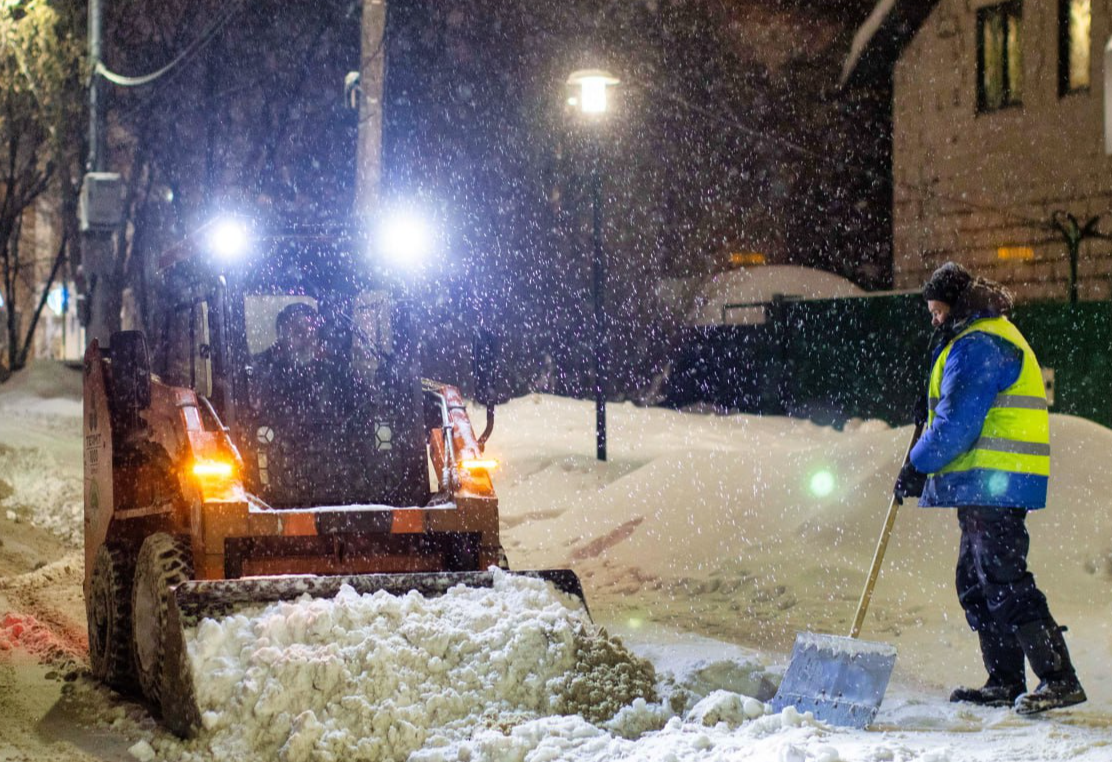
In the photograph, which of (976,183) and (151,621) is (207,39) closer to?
(976,183)

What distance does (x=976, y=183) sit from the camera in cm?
1864

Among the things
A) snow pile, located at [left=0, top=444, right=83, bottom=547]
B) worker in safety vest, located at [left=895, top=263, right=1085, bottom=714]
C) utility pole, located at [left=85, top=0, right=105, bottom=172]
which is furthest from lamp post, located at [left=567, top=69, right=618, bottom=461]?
worker in safety vest, located at [left=895, top=263, right=1085, bottom=714]

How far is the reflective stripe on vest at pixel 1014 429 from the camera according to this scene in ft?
18.6

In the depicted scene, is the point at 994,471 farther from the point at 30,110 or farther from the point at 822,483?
the point at 30,110

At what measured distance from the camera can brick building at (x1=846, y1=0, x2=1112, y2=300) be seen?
1717 centimetres

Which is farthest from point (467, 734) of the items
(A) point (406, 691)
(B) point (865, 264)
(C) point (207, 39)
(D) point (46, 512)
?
(B) point (865, 264)

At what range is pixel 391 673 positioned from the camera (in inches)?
211

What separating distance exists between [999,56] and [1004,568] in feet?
47.5

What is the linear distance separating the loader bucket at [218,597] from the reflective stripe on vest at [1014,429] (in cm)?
247

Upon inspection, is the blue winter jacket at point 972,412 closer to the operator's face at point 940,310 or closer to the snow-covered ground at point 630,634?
the operator's face at point 940,310

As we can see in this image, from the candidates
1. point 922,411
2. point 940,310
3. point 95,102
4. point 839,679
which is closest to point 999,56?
point 95,102

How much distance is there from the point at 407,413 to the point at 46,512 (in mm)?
7810

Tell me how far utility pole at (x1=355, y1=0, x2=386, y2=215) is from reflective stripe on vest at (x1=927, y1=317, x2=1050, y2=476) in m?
6.61

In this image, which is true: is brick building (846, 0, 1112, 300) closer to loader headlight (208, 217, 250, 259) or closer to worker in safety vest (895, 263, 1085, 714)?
worker in safety vest (895, 263, 1085, 714)
